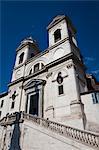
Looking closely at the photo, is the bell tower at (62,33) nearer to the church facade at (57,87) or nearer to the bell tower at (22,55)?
the church facade at (57,87)

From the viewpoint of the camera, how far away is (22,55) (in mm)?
27844

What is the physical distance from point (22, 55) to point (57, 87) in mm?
13830

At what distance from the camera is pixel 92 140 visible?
8883 millimetres

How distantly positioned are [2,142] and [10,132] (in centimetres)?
152

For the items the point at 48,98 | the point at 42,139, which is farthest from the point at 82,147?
the point at 48,98

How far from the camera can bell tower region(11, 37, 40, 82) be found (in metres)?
24.4

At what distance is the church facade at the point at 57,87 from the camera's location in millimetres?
13602

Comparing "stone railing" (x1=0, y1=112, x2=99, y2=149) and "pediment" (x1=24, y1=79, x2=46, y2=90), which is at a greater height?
"pediment" (x1=24, y1=79, x2=46, y2=90)

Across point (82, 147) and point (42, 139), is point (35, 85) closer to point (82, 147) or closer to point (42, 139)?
point (42, 139)

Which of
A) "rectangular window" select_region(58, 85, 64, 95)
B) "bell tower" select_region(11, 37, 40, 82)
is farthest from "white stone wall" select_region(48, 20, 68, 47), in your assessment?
"rectangular window" select_region(58, 85, 64, 95)

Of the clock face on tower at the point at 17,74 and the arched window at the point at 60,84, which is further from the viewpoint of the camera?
the clock face on tower at the point at 17,74

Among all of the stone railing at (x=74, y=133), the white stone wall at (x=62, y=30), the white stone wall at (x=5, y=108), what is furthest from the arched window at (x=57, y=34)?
the stone railing at (x=74, y=133)

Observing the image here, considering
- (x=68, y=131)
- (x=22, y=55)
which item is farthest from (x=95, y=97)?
(x=22, y=55)

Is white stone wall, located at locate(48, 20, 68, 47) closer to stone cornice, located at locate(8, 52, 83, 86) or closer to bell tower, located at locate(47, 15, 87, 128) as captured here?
bell tower, located at locate(47, 15, 87, 128)
